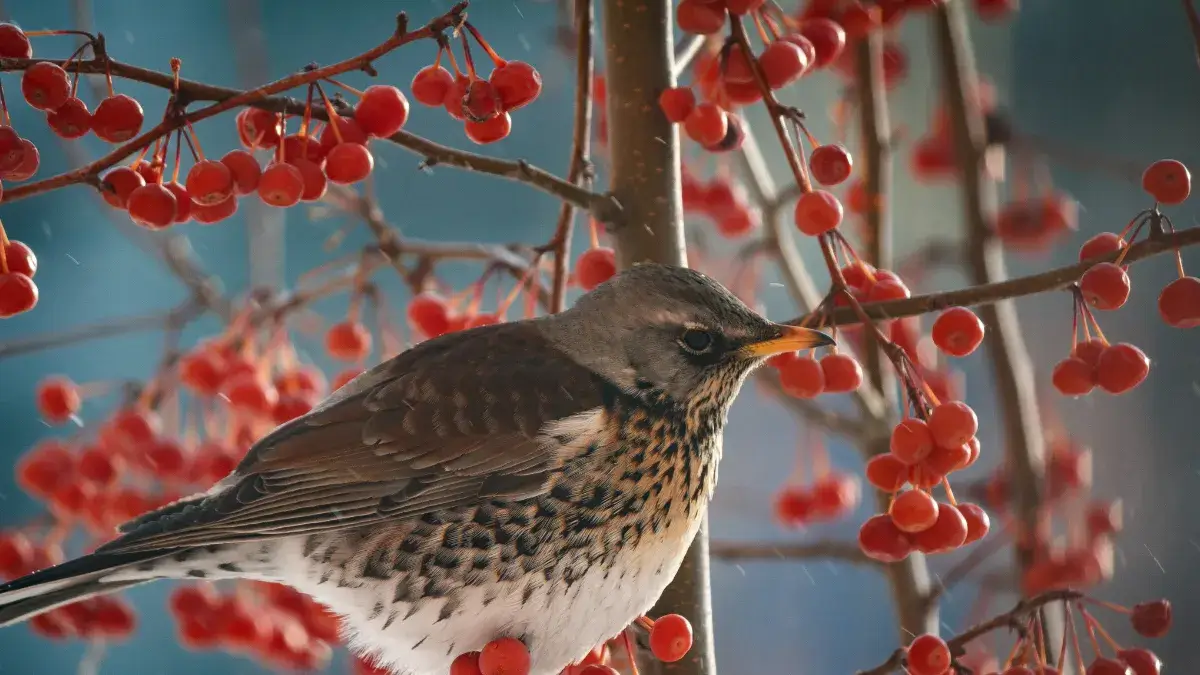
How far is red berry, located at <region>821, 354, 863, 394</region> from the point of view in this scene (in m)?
1.23

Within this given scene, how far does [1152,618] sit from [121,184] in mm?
1044

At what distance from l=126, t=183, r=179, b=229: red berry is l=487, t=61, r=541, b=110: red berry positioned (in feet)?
1.02

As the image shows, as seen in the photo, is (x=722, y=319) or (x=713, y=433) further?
(x=713, y=433)

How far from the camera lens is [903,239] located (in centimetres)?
443

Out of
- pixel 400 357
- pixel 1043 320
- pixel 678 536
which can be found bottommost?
pixel 678 536

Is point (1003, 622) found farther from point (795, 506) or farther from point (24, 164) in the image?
point (24, 164)

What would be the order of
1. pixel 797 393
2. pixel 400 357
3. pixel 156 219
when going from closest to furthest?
1. pixel 156 219
2. pixel 797 393
3. pixel 400 357

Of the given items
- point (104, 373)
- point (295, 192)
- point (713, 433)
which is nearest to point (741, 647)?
point (104, 373)

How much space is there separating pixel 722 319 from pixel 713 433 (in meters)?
0.17

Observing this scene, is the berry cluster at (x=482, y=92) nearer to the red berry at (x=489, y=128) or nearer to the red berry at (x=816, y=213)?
the red berry at (x=489, y=128)

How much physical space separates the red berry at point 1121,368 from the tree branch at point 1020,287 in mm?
154

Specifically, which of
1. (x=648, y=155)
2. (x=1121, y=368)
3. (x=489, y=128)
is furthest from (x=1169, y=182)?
(x=489, y=128)

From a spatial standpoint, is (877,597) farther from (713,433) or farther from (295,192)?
(295,192)

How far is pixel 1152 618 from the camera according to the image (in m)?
1.16
